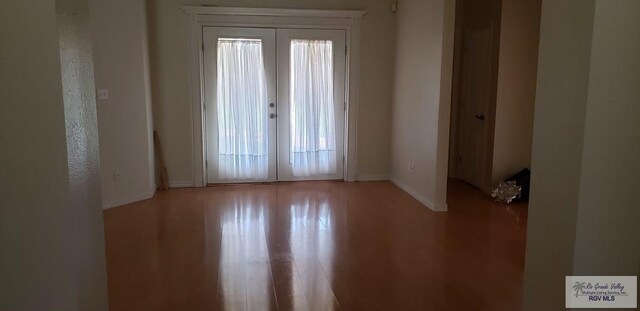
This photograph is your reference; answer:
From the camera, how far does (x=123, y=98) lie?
522 centimetres

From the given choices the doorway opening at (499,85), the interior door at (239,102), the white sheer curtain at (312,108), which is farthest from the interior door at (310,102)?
the doorway opening at (499,85)

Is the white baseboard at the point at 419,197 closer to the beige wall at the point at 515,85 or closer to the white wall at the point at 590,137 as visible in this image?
the beige wall at the point at 515,85

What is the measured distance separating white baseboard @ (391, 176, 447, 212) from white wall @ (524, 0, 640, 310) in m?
3.22

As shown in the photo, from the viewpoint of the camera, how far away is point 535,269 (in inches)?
80.6

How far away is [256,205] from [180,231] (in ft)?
3.63

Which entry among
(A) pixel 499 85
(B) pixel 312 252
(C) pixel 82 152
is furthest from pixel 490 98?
(C) pixel 82 152

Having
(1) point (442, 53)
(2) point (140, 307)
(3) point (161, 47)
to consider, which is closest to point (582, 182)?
(2) point (140, 307)

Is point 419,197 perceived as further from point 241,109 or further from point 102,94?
point 102,94

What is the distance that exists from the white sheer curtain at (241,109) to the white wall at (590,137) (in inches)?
179

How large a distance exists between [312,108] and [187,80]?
1.64 metres

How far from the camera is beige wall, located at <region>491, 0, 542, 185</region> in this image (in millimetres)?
5570

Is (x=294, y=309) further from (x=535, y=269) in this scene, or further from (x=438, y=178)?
(x=438, y=178)

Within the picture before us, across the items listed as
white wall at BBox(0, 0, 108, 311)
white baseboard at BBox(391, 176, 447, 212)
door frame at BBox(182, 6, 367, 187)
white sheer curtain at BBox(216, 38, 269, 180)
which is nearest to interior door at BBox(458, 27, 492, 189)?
white baseboard at BBox(391, 176, 447, 212)

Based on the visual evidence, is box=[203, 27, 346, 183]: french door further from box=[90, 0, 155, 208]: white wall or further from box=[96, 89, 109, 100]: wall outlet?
box=[96, 89, 109, 100]: wall outlet
